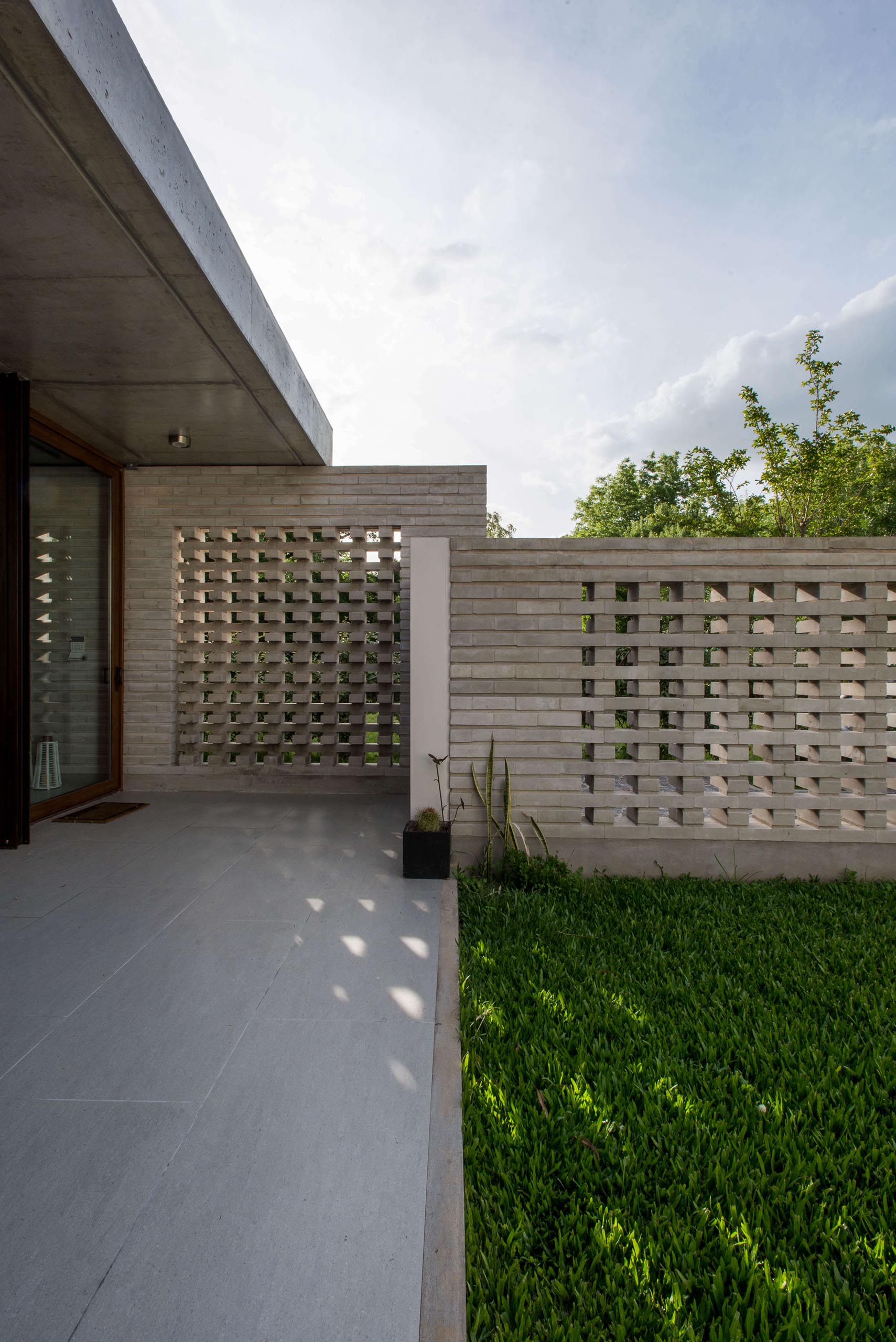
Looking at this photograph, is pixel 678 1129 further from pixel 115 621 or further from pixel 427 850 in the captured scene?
pixel 115 621

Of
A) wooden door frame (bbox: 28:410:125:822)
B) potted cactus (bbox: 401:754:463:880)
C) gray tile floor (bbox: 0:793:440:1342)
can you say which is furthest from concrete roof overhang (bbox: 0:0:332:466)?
gray tile floor (bbox: 0:793:440:1342)

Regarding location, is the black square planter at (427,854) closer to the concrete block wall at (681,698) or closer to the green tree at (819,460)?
the concrete block wall at (681,698)

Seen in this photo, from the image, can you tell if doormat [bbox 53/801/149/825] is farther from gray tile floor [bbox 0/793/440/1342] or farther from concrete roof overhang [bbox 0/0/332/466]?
concrete roof overhang [bbox 0/0/332/466]

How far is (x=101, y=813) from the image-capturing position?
474cm

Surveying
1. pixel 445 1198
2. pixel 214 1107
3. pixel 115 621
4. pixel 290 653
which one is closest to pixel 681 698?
pixel 445 1198

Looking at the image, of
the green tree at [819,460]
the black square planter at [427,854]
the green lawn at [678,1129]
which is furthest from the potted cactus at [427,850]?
the green tree at [819,460]

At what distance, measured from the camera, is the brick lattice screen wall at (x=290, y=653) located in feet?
18.4

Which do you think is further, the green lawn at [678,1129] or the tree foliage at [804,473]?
the tree foliage at [804,473]

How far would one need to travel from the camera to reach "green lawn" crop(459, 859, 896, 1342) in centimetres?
119

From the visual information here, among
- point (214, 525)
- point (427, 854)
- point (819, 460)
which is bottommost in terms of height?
point (427, 854)

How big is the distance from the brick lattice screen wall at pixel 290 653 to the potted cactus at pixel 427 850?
2.23 m

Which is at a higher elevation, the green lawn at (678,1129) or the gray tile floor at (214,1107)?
the gray tile floor at (214,1107)

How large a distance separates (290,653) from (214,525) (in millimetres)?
1304

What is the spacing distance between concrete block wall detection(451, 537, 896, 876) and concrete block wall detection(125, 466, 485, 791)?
6.96 feet
